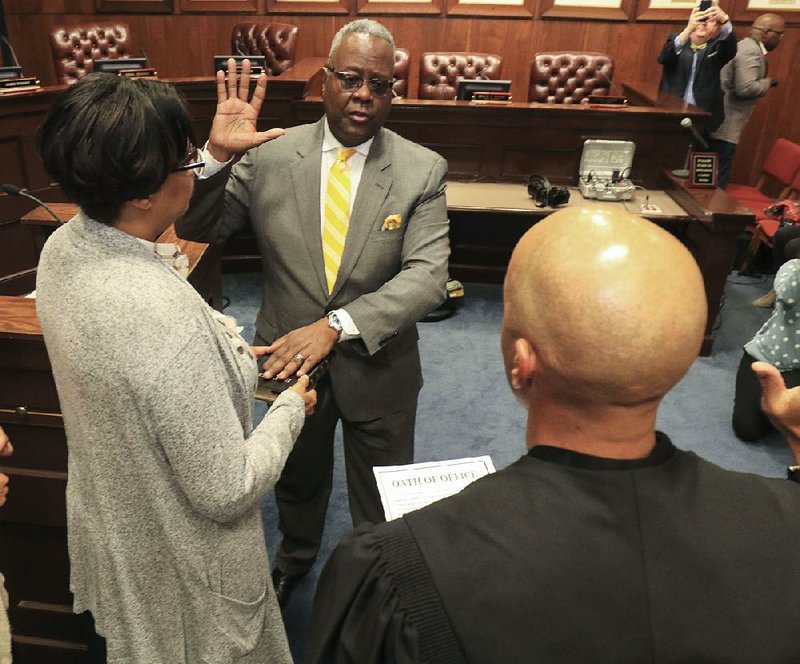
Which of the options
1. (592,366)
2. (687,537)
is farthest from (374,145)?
(687,537)

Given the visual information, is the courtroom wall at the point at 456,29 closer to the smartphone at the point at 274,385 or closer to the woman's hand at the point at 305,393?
the smartphone at the point at 274,385

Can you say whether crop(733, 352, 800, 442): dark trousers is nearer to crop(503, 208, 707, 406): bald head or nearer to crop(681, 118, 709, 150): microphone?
crop(681, 118, 709, 150): microphone

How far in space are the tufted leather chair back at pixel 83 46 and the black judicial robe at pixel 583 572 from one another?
5.89m

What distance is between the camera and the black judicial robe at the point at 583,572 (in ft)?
2.50

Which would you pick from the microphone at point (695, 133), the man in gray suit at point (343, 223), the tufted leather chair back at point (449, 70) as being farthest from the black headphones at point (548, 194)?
the man in gray suit at point (343, 223)

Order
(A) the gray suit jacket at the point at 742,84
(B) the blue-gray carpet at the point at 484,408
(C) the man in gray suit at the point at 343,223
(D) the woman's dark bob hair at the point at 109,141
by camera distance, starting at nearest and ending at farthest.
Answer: (D) the woman's dark bob hair at the point at 109,141, (C) the man in gray suit at the point at 343,223, (B) the blue-gray carpet at the point at 484,408, (A) the gray suit jacket at the point at 742,84

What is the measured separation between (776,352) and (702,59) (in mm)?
2971

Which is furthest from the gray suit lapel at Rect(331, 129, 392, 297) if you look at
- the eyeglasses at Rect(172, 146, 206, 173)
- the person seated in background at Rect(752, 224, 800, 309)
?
the person seated in background at Rect(752, 224, 800, 309)

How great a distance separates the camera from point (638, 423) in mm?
818

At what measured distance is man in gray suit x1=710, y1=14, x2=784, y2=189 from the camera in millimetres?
5207

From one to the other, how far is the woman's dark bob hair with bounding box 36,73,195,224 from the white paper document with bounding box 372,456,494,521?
630mm

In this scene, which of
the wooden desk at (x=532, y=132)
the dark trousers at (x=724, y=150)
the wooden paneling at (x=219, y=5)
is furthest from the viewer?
the wooden paneling at (x=219, y=5)

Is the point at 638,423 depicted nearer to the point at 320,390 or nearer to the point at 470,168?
the point at 320,390

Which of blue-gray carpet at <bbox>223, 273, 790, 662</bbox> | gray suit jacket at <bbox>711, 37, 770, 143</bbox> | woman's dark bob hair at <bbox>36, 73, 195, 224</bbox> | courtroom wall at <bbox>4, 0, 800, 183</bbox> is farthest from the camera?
courtroom wall at <bbox>4, 0, 800, 183</bbox>
